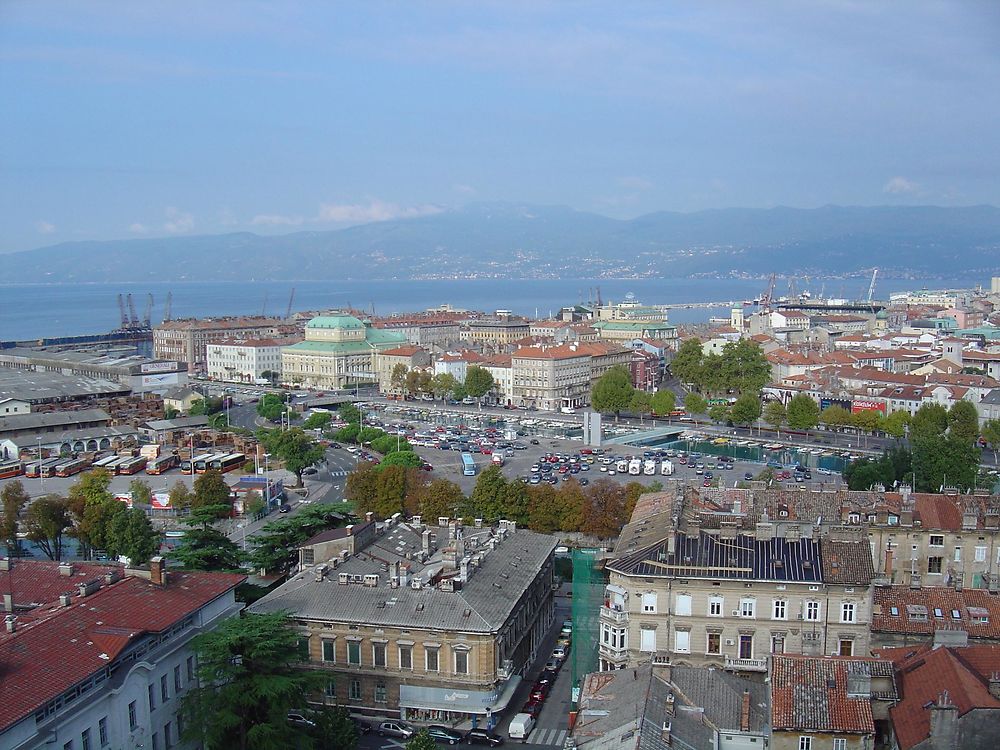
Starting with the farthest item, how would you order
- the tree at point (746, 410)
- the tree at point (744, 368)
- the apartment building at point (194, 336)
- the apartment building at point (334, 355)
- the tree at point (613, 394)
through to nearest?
1. the apartment building at point (194, 336)
2. the apartment building at point (334, 355)
3. the tree at point (744, 368)
4. the tree at point (613, 394)
5. the tree at point (746, 410)

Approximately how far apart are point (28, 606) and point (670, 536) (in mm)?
9982

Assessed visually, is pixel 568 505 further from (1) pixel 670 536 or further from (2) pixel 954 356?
(2) pixel 954 356

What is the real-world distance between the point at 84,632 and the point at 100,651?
54cm

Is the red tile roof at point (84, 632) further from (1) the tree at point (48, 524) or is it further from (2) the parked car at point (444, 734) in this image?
(1) the tree at point (48, 524)

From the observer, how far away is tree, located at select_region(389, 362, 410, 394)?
6912 cm

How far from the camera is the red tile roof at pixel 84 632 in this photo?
12.0 meters

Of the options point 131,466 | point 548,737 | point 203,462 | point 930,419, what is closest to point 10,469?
point 131,466

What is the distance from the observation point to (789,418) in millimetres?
52344

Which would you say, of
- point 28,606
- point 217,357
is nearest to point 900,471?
point 28,606

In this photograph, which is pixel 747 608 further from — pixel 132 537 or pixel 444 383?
pixel 444 383

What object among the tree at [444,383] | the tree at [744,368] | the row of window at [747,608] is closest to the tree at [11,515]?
the row of window at [747,608]

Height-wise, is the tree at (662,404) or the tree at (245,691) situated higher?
the tree at (245,691)

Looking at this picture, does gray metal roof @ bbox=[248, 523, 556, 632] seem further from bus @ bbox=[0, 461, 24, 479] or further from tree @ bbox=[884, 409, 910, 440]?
tree @ bbox=[884, 409, 910, 440]

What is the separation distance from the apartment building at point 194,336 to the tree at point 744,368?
44893 mm
